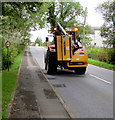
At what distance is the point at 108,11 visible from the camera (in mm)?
25203

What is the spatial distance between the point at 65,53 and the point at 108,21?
10.7 metres

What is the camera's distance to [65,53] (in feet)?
53.9

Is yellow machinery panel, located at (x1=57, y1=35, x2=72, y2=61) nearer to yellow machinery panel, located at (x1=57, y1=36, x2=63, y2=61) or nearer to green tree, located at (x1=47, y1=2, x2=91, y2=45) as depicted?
yellow machinery panel, located at (x1=57, y1=36, x2=63, y2=61)

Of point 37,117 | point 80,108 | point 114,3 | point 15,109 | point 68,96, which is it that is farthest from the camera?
point 114,3

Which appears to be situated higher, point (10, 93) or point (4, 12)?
point (4, 12)

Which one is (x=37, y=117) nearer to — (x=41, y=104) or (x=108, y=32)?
(x=41, y=104)

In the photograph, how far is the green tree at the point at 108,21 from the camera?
2458cm

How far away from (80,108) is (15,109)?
2.08 metres

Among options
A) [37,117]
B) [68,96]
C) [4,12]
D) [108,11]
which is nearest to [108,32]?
[108,11]

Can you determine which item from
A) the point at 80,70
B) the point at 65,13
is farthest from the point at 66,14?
the point at 80,70

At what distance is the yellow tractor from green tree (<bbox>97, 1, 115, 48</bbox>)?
26.0 ft

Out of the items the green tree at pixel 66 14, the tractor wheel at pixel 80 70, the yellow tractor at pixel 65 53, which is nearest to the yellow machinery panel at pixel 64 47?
the yellow tractor at pixel 65 53

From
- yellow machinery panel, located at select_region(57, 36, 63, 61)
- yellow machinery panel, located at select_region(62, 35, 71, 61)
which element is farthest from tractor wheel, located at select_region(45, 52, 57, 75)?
yellow machinery panel, located at select_region(62, 35, 71, 61)

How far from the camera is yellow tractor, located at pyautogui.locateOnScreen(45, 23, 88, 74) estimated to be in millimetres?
16281
